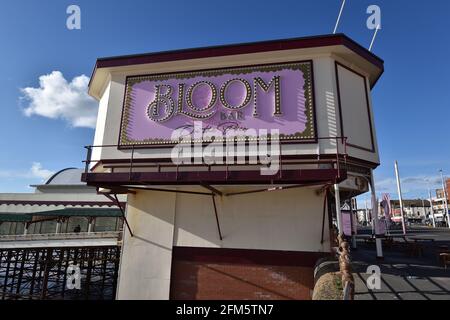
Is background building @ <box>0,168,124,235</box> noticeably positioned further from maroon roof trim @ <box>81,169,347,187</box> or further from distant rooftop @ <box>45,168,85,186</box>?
maroon roof trim @ <box>81,169,347,187</box>

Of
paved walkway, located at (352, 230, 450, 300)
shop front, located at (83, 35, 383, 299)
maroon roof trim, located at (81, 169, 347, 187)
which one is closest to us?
paved walkway, located at (352, 230, 450, 300)

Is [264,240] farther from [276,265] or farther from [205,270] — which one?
[205,270]

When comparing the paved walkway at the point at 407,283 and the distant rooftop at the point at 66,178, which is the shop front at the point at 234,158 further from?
the distant rooftop at the point at 66,178

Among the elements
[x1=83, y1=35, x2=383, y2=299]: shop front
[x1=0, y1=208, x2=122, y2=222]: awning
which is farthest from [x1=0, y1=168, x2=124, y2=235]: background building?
[x1=83, y1=35, x2=383, y2=299]: shop front

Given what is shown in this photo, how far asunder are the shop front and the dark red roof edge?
0.05 m

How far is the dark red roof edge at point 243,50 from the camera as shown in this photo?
12430 millimetres

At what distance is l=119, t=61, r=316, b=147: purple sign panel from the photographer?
12305 millimetres

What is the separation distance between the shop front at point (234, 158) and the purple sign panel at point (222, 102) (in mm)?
46

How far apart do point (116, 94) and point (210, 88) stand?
4517 mm

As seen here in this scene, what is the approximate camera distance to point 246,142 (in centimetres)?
1230

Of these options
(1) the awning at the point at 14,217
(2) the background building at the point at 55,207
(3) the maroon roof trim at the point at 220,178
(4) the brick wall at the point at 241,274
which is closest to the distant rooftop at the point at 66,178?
(2) the background building at the point at 55,207

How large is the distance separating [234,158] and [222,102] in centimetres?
261
